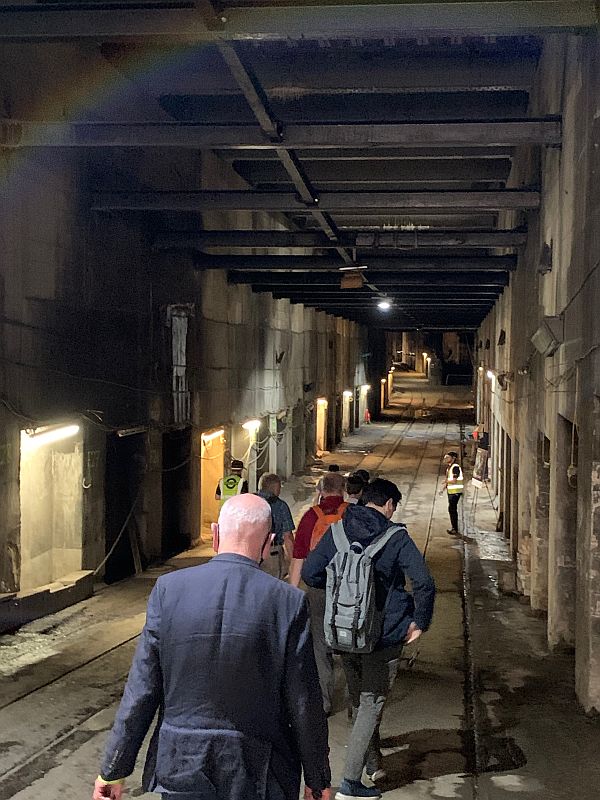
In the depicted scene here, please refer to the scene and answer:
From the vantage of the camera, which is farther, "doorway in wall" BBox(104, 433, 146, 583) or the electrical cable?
"doorway in wall" BBox(104, 433, 146, 583)

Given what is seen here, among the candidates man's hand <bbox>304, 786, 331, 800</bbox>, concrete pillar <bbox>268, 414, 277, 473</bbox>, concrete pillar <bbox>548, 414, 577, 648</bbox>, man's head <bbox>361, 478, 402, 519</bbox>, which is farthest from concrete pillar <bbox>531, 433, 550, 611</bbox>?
concrete pillar <bbox>268, 414, 277, 473</bbox>

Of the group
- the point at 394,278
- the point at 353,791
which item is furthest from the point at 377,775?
the point at 394,278

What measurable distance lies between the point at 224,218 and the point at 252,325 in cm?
316

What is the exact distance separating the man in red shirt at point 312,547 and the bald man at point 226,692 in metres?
3.47

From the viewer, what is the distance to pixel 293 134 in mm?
8539

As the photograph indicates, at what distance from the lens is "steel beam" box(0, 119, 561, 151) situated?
845 centimetres

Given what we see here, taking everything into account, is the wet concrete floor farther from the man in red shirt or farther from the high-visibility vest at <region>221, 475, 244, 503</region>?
the high-visibility vest at <region>221, 475, 244, 503</region>

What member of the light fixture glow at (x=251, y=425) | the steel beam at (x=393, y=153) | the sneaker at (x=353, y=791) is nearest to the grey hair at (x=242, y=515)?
the sneaker at (x=353, y=791)

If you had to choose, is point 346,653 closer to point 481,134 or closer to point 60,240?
point 481,134

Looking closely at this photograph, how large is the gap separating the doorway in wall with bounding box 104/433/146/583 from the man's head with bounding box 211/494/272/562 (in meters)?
9.38

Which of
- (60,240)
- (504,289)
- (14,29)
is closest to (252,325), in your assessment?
(504,289)

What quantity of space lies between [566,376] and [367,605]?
396 centimetres

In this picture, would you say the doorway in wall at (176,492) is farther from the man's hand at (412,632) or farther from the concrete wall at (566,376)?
the man's hand at (412,632)

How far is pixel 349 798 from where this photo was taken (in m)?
5.11
